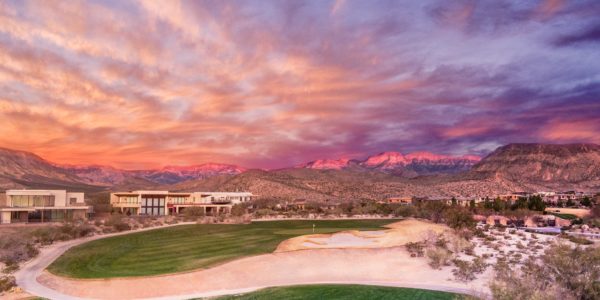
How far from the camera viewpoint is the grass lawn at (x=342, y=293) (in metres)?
25.6

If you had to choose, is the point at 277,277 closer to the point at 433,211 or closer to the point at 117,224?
the point at 117,224

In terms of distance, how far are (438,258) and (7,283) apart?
28.8m

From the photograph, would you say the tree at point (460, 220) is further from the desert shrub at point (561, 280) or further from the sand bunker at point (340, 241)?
the desert shrub at point (561, 280)

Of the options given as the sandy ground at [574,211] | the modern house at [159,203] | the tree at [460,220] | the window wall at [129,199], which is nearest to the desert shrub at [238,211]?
the modern house at [159,203]

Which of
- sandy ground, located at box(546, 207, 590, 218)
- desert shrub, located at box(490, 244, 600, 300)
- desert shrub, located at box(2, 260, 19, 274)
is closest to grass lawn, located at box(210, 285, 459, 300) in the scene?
desert shrub, located at box(490, 244, 600, 300)

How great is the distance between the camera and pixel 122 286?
2822cm

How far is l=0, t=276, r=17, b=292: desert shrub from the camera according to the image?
2785 centimetres

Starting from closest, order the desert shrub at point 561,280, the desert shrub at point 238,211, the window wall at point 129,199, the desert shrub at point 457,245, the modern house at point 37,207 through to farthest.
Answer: the desert shrub at point 561,280 → the desert shrub at point 457,245 → the modern house at point 37,207 → the desert shrub at point 238,211 → the window wall at point 129,199

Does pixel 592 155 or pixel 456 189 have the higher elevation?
pixel 592 155

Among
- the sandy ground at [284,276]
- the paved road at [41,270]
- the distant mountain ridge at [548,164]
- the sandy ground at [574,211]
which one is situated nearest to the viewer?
the sandy ground at [284,276]

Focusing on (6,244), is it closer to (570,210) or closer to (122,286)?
(122,286)

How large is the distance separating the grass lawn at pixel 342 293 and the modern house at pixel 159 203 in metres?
73.0

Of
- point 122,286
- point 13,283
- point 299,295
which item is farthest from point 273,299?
point 13,283

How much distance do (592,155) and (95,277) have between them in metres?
181
